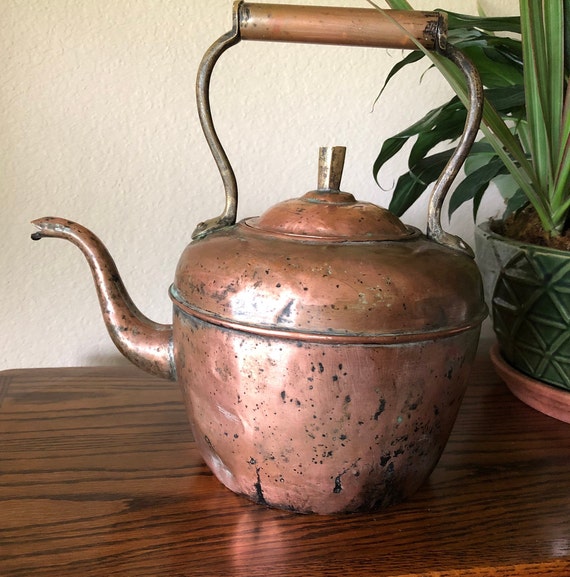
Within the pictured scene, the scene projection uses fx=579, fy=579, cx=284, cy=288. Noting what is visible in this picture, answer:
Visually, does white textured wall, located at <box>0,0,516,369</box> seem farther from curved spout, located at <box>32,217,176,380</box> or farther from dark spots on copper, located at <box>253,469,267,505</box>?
dark spots on copper, located at <box>253,469,267,505</box>

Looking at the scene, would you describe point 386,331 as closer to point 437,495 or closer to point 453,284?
point 453,284

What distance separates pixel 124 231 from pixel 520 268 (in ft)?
1.63

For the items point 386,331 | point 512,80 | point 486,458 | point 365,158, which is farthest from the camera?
point 365,158

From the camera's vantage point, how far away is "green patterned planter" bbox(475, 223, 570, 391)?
1.94 ft

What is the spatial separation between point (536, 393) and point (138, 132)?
0.58 meters

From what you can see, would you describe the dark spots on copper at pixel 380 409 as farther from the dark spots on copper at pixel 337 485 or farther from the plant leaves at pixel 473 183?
the plant leaves at pixel 473 183

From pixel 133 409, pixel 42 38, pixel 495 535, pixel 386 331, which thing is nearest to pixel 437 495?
pixel 495 535

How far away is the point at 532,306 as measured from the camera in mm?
616

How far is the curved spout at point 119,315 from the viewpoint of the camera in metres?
0.52

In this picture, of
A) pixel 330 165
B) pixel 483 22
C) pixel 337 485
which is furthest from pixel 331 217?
pixel 483 22

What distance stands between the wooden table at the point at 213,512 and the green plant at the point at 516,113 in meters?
0.26

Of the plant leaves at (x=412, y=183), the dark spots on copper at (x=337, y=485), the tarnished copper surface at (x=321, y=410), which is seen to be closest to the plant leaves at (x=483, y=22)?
the plant leaves at (x=412, y=183)

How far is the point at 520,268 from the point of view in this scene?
62 cm

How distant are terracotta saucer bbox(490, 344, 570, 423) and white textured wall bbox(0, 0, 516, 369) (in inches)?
11.9
